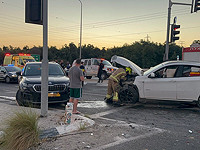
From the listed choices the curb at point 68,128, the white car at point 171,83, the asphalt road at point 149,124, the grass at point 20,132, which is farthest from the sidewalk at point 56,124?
the white car at point 171,83

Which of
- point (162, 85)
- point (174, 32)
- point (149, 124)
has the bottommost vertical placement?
point (149, 124)

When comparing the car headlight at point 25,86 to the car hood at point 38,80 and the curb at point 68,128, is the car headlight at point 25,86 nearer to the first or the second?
the car hood at point 38,80

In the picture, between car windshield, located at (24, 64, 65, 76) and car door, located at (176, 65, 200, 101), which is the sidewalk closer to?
car windshield, located at (24, 64, 65, 76)

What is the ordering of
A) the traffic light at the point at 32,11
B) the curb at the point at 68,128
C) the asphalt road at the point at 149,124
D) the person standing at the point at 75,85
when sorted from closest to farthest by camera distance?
the asphalt road at the point at 149,124
the curb at the point at 68,128
the traffic light at the point at 32,11
the person standing at the point at 75,85

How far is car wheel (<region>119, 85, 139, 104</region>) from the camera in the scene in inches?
320

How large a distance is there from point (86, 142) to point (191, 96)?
185 inches

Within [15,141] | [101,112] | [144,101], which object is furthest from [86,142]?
[144,101]

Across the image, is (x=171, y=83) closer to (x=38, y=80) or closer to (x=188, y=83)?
(x=188, y=83)

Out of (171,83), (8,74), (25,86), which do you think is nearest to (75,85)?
(25,86)

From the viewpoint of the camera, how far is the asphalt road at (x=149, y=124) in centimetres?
423

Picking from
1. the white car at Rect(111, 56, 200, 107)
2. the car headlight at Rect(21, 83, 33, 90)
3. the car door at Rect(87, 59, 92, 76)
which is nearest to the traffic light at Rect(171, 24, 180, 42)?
the white car at Rect(111, 56, 200, 107)

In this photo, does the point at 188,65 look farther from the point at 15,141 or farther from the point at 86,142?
the point at 15,141

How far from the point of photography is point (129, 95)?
325 inches

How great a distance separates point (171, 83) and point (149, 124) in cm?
247
